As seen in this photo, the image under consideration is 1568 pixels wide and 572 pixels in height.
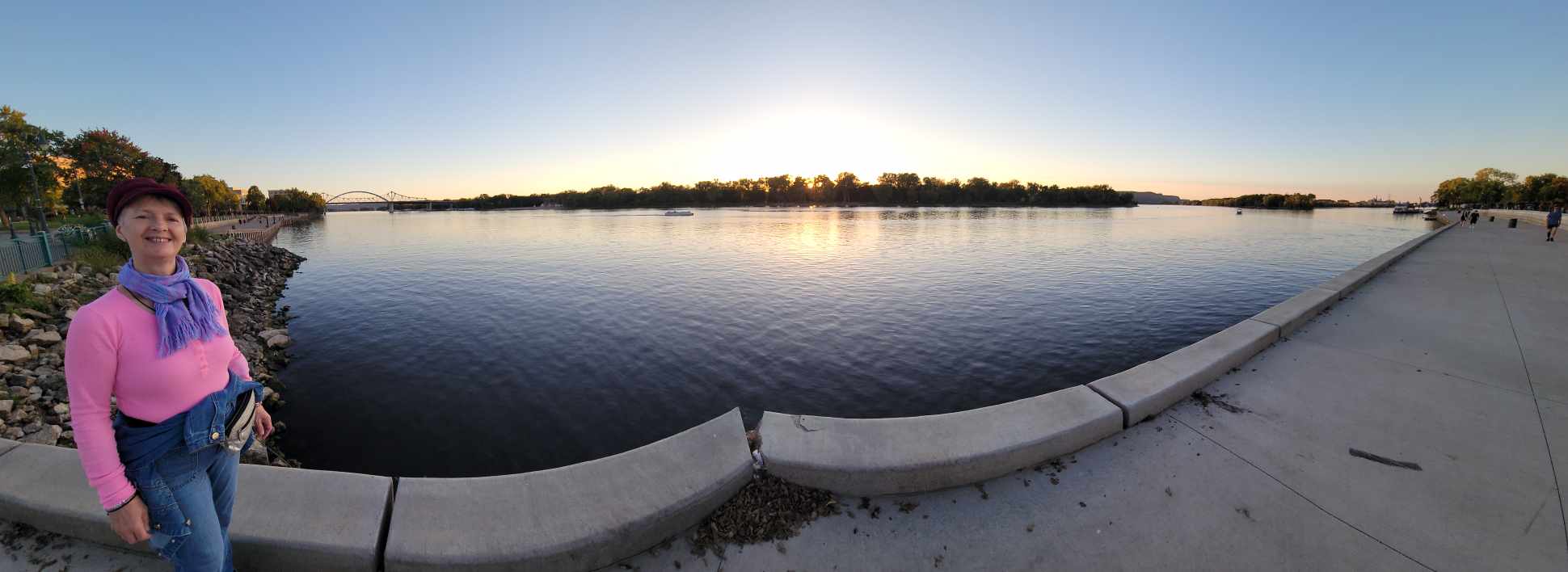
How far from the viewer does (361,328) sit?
49.9 feet

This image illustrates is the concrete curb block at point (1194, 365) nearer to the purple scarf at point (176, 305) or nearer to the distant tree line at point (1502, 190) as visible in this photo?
the purple scarf at point (176, 305)

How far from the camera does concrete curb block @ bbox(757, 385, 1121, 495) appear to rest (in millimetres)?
4199

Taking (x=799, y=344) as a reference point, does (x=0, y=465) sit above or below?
above

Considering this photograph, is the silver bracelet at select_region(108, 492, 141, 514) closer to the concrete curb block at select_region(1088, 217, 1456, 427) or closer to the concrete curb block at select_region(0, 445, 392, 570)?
the concrete curb block at select_region(0, 445, 392, 570)

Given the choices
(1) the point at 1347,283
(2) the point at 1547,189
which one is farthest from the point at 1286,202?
(1) the point at 1347,283

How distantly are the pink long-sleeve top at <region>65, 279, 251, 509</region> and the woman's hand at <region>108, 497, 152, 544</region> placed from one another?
0.05 meters

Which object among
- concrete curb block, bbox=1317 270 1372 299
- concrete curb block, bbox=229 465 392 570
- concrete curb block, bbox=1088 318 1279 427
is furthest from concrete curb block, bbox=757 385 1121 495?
concrete curb block, bbox=1317 270 1372 299

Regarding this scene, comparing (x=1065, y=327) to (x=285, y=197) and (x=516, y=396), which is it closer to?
(x=516, y=396)

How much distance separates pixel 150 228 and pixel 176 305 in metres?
0.41

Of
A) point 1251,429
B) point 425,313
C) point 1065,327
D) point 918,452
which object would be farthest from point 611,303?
point 1251,429

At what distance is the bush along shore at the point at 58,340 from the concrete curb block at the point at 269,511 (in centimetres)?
40

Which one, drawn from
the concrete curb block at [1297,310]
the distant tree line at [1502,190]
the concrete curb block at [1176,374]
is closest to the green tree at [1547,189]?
the distant tree line at [1502,190]

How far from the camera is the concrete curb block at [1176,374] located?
5.38 meters

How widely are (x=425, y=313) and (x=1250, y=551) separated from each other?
63.2ft
